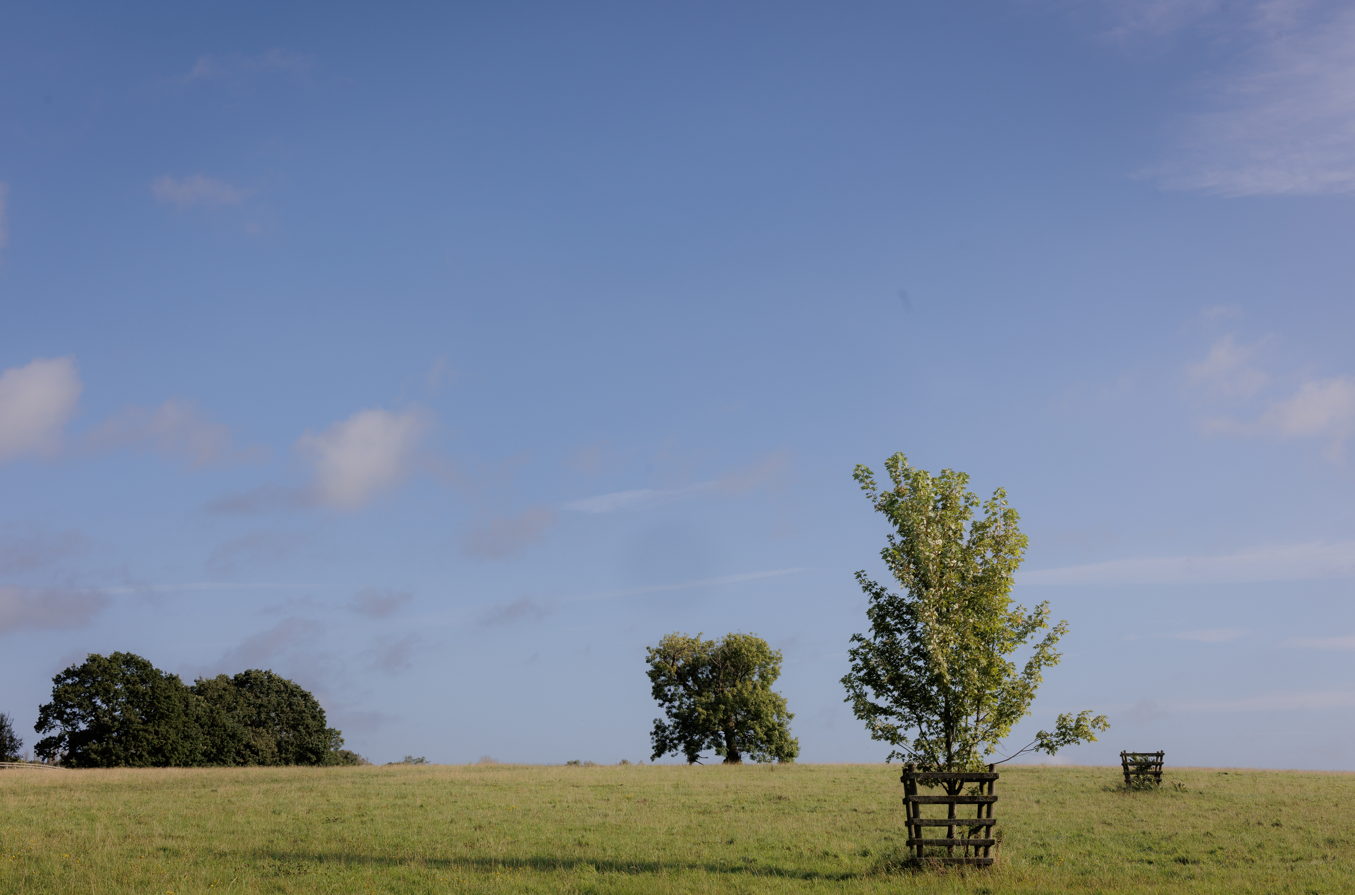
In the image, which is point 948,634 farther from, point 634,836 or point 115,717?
point 115,717

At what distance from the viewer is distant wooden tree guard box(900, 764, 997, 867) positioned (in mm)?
19516

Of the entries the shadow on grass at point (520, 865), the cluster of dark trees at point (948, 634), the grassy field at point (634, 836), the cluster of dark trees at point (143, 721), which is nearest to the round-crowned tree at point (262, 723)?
the cluster of dark trees at point (143, 721)

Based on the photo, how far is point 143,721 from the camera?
241ft

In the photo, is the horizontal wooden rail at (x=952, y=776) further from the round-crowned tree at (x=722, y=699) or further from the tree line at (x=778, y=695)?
the round-crowned tree at (x=722, y=699)

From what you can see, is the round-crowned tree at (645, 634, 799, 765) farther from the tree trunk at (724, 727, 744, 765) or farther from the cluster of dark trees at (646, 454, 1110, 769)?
the cluster of dark trees at (646, 454, 1110, 769)

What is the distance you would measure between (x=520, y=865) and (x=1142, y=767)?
3046cm

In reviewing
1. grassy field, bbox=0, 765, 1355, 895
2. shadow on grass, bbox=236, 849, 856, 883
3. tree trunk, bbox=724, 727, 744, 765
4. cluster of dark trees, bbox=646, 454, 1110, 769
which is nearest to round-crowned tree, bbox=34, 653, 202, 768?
grassy field, bbox=0, 765, 1355, 895

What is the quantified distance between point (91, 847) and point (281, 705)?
69676 mm

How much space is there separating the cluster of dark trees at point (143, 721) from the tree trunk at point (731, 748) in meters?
40.3

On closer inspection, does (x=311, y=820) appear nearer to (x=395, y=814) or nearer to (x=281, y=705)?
(x=395, y=814)

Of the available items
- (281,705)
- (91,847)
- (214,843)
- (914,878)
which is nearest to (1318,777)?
(914,878)

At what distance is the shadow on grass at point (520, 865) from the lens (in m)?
19.6

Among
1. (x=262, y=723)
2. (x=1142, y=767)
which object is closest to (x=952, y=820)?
(x=1142, y=767)

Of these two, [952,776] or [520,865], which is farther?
[520,865]
